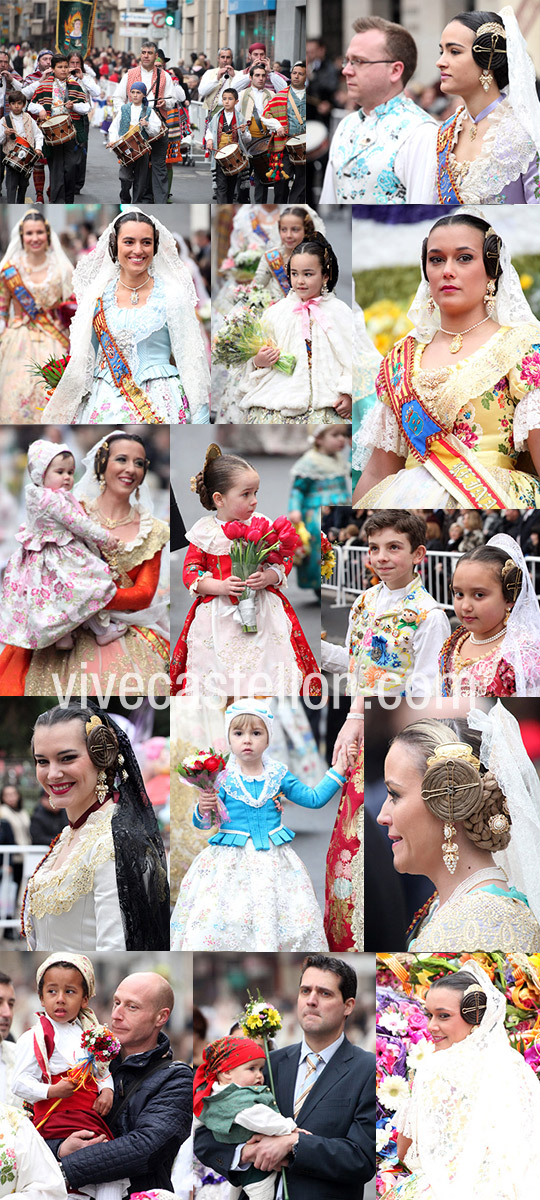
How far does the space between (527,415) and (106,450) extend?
5.68ft

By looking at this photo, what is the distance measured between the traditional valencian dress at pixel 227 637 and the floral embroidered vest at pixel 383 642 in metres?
0.20

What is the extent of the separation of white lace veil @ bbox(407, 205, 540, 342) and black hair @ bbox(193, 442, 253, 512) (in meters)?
0.92

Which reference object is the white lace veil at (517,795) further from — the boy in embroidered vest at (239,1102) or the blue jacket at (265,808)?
the boy in embroidered vest at (239,1102)

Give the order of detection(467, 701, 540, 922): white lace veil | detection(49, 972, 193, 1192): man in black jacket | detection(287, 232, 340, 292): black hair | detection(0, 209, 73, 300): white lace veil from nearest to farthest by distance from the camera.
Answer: detection(49, 972, 193, 1192): man in black jacket, detection(467, 701, 540, 922): white lace veil, detection(287, 232, 340, 292): black hair, detection(0, 209, 73, 300): white lace veil

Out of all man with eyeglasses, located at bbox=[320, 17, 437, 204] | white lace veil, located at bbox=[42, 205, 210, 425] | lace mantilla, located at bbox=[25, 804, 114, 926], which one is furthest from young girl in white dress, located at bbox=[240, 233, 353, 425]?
lace mantilla, located at bbox=[25, 804, 114, 926]

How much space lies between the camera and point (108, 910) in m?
5.43

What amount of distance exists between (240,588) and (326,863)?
1.18 m

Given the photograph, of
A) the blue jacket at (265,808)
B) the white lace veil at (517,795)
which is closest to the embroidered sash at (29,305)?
the blue jacket at (265,808)

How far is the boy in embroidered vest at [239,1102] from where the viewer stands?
17.3 ft

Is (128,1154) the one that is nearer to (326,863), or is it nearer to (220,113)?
(326,863)

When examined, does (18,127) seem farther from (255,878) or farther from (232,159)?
(255,878)

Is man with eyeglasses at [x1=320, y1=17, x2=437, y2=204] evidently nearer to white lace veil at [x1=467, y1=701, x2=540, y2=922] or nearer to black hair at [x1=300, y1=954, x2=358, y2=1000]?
white lace veil at [x1=467, y1=701, x2=540, y2=922]

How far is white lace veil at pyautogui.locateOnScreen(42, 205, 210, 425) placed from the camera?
18.8 feet

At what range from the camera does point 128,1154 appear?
5105mm
